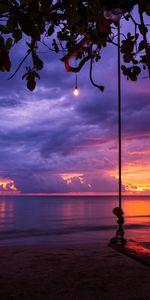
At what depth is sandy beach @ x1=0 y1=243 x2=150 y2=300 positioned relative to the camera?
477 centimetres

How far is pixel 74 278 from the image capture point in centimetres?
562

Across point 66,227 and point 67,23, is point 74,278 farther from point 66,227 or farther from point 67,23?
point 66,227

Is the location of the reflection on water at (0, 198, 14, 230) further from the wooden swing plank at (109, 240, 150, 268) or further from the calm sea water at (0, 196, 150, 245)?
the wooden swing plank at (109, 240, 150, 268)

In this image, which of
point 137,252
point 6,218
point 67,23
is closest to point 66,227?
point 6,218

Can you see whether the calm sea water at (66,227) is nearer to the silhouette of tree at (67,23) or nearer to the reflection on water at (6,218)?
the reflection on water at (6,218)

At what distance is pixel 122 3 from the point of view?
2.44 metres

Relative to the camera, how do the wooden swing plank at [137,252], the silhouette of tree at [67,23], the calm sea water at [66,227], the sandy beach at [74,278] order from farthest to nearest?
1. the calm sea water at [66,227]
2. the sandy beach at [74,278]
3. the wooden swing plank at [137,252]
4. the silhouette of tree at [67,23]

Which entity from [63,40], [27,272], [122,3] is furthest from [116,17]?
[27,272]

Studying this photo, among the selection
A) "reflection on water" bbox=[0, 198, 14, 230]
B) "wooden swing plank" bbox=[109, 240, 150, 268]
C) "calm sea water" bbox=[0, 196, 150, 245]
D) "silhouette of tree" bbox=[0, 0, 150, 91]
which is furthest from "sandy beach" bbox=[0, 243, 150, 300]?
"reflection on water" bbox=[0, 198, 14, 230]

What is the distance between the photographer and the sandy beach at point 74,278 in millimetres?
4770

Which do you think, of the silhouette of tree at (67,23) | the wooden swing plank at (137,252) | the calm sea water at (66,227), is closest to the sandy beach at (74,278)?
the wooden swing plank at (137,252)

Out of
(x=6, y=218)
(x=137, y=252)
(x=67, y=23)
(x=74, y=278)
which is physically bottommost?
(x=6, y=218)

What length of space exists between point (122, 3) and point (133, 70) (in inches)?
41.0

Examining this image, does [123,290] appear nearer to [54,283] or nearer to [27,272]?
[54,283]
